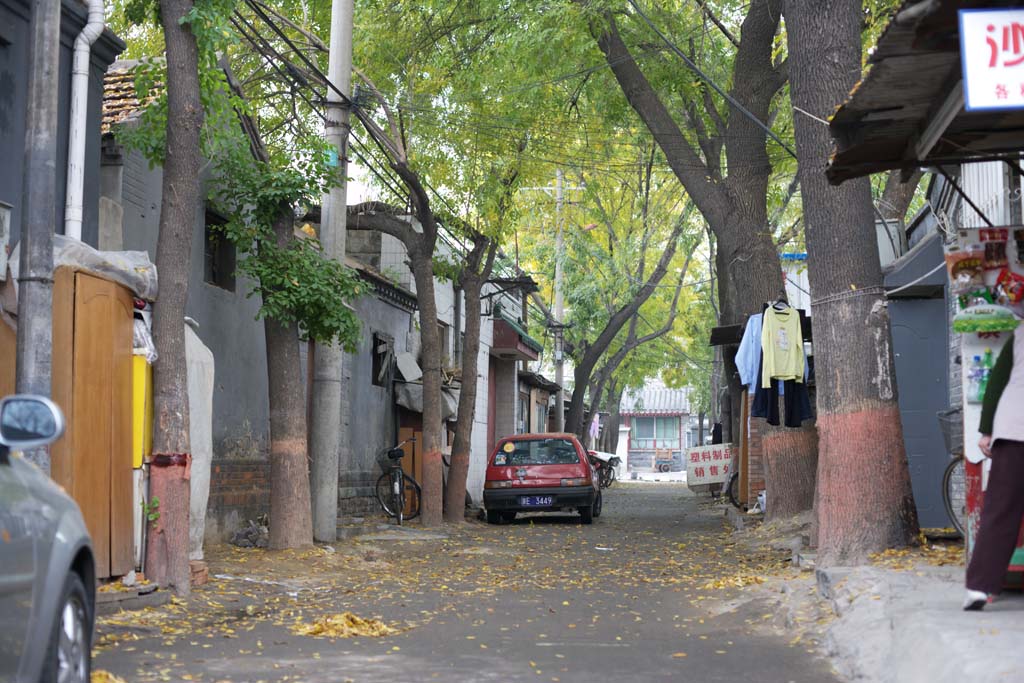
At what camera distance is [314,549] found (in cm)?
1352

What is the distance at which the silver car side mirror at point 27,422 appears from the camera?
412 centimetres

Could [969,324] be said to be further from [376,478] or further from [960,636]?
[376,478]

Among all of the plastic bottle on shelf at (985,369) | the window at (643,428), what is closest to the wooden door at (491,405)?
the plastic bottle on shelf at (985,369)

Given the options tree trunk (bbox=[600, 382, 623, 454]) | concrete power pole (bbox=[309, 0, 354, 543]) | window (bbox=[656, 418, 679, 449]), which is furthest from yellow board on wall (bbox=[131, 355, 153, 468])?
window (bbox=[656, 418, 679, 449])

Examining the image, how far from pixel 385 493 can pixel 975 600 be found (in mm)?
15190

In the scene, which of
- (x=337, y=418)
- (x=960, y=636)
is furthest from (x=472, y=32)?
(x=960, y=636)

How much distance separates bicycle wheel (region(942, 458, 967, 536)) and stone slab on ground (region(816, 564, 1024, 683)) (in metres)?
2.63

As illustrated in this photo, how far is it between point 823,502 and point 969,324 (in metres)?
2.86

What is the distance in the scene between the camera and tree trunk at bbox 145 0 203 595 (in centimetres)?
996

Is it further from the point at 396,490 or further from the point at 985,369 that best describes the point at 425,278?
the point at 985,369

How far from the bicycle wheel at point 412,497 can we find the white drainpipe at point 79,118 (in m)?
10.4

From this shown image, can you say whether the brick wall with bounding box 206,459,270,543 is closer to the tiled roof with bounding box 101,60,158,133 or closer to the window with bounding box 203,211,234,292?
the window with bounding box 203,211,234,292

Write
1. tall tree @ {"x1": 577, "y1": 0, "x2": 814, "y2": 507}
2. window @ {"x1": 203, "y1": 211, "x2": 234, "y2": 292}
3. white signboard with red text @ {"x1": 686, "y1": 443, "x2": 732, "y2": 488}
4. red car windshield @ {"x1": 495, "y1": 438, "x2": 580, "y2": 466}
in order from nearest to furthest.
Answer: window @ {"x1": 203, "y1": 211, "x2": 234, "y2": 292}
tall tree @ {"x1": 577, "y1": 0, "x2": 814, "y2": 507}
red car windshield @ {"x1": 495, "y1": 438, "x2": 580, "y2": 466}
white signboard with red text @ {"x1": 686, "y1": 443, "x2": 732, "y2": 488}

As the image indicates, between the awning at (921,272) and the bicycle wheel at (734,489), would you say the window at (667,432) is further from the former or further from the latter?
the awning at (921,272)
